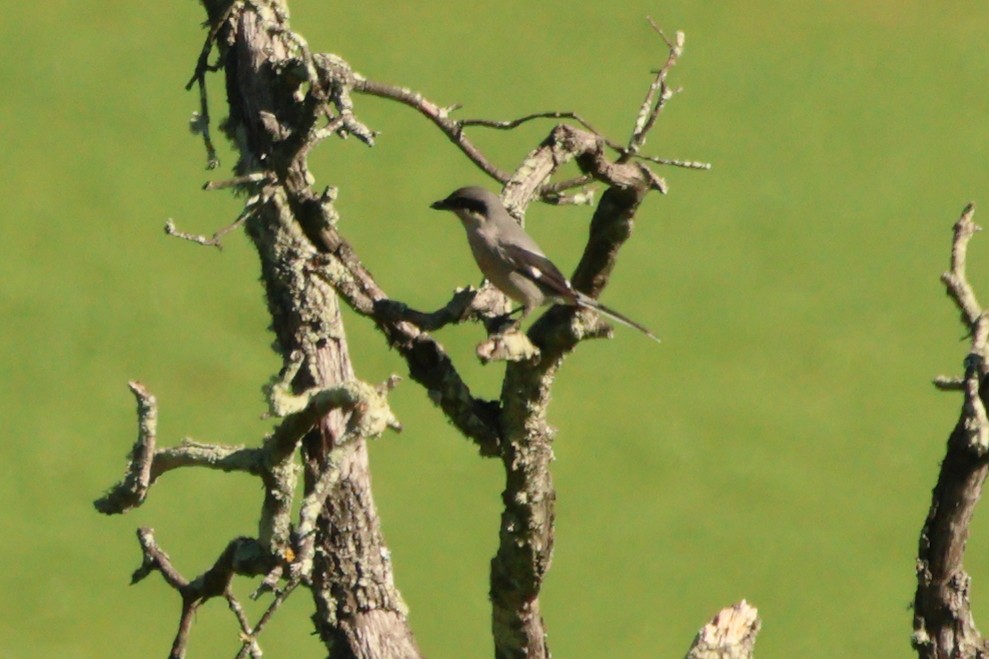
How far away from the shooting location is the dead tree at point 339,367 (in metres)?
2.20

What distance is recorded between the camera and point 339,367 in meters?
2.48

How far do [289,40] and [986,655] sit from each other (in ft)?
4.21

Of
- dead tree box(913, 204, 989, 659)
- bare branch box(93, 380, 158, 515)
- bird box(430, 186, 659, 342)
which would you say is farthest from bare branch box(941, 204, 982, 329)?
bare branch box(93, 380, 158, 515)

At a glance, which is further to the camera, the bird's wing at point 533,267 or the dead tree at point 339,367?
the bird's wing at point 533,267

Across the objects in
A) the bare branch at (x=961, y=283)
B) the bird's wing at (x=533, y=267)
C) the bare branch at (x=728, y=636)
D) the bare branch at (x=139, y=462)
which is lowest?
the bare branch at (x=728, y=636)

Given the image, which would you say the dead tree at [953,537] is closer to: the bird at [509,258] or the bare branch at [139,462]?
the bird at [509,258]

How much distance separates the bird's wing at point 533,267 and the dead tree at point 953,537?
610 mm

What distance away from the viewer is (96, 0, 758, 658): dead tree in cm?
220

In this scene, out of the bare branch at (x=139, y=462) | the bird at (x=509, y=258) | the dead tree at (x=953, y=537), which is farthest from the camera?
the bird at (x=509, y=258)

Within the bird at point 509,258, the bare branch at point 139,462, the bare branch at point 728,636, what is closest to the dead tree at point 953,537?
the bare branch at point 728,636

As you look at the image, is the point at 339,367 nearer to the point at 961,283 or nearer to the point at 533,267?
the point at 533,267

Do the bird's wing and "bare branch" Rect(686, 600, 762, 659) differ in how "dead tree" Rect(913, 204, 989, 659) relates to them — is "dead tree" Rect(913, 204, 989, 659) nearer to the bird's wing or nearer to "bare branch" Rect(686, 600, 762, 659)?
"bare branch" Rect(686, 600, 762, 659)

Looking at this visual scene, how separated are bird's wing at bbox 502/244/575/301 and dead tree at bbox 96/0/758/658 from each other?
7cm

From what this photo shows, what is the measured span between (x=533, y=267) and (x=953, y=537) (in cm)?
78
